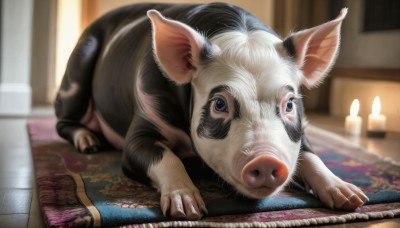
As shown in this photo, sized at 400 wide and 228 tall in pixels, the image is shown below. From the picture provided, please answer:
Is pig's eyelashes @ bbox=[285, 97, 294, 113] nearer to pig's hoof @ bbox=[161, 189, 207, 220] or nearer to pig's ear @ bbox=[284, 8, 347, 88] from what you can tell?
pig's ear @ bbox=[284, 8, 347, 88]

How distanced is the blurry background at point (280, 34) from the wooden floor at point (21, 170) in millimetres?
295

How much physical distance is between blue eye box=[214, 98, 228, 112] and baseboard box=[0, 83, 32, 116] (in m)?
2.13

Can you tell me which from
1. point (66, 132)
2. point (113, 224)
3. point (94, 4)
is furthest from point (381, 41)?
point (113, 224)

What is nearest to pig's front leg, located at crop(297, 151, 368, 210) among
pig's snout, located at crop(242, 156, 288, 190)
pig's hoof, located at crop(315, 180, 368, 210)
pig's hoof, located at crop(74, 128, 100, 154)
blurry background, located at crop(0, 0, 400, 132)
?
pig's hoof, located at crop(315, 180, 368, 210)

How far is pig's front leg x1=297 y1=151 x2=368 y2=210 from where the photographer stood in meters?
1.41

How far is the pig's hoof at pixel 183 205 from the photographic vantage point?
50.4 inches

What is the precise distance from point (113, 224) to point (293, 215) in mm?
427

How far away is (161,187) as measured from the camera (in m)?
1.41

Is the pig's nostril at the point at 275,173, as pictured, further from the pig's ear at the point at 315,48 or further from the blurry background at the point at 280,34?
the blurry background at the point at 280,34

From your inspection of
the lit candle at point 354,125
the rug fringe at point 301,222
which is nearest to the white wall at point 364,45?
the lit candle at point 354,125

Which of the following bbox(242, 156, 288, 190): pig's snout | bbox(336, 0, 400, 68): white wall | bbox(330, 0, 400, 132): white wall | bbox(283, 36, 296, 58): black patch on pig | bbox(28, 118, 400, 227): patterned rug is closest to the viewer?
bbox(242, 156, 288, 190): pig's snout

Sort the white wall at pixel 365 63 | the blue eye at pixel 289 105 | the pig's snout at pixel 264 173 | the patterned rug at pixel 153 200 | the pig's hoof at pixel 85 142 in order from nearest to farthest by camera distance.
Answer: the pig's snout at pixel 264 173
the patterned rug at pixel 153 200
the blue eye at pixel 289 105
the pig's hoof at pixel 85 142
the white wall at pixel 365 63

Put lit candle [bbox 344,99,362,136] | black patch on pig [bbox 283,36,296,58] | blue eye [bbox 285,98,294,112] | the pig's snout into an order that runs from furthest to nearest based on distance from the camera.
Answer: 1. lit candle [bbox 344,99,362,136]
2. black patch on pig [bbox 283,36,296,58]
3. blue eye [bbox 285,98,294,112]
4. the pig's snout

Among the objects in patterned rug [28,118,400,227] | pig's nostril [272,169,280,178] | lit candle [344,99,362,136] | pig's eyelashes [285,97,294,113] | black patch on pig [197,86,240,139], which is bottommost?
lit candle [344,99,362,136]
